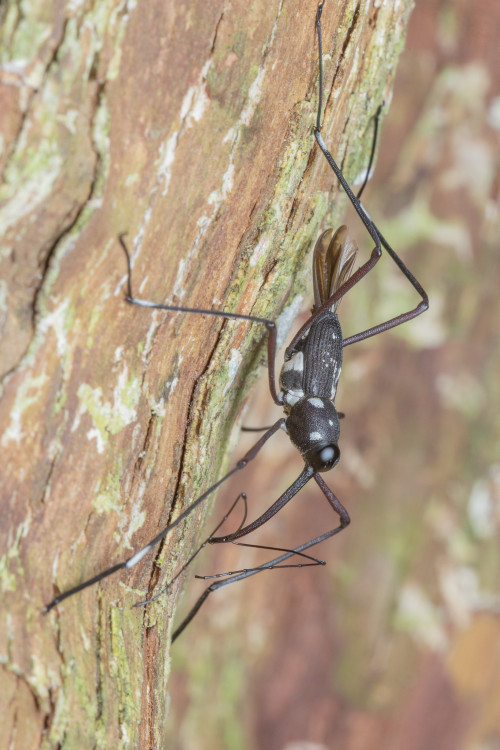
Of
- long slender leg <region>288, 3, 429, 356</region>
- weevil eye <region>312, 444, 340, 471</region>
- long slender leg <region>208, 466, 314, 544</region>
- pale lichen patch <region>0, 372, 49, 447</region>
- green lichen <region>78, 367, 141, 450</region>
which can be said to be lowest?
pale lichen patch <region>0, 372, 49, 447</region>

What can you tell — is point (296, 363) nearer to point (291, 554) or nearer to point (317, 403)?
point (317, 403)

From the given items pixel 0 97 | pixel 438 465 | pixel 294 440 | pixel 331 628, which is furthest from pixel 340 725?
pixel 0 97

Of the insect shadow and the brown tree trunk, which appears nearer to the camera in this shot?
the brown tree trunk

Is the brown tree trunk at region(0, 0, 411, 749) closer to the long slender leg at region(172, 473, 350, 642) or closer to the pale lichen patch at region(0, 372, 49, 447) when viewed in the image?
the pale lichen patch at region(0, 372, 49, 447)

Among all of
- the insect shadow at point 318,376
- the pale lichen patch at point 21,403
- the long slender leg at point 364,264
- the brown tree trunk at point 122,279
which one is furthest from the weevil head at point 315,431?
the pale lichen patch at point 21,403

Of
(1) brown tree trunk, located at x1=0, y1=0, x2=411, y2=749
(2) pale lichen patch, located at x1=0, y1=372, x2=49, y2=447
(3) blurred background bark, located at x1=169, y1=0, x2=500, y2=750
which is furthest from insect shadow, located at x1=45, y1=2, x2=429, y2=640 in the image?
(3) blurred background bark, located at x1=169, y1=0, x2=500, y2=750

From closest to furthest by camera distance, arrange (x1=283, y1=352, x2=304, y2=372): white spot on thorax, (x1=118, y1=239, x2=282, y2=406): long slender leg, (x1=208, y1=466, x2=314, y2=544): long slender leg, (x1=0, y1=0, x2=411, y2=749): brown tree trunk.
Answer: (x1=0, y1=0, x2=411, y2=749): brown tree trunk → (x1=118, y1=239, x2=282, y2=406): long slender leg → (x1=208, y1=466, x2=314, y2=544): long slender leg → (x1=283, y1=352, x2=304, y2=372): white spot on thorax

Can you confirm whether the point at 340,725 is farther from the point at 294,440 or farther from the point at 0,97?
the point at 0,97
